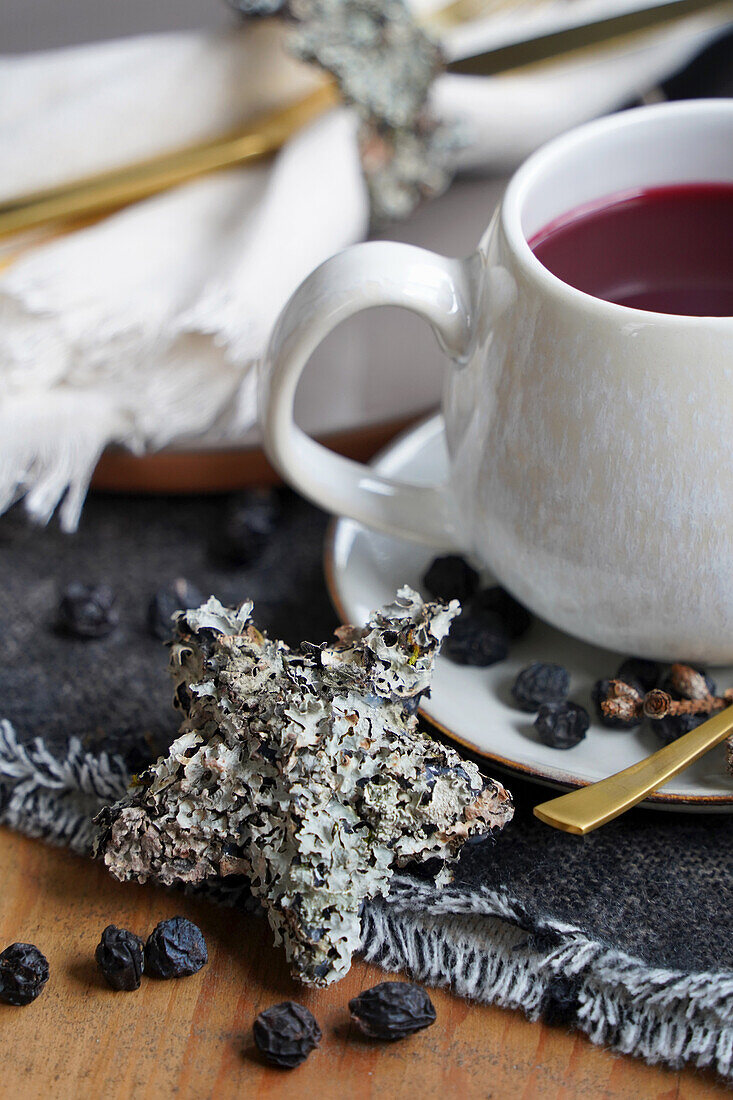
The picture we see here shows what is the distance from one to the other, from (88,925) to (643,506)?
0.44 meters

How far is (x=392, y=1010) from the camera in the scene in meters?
0.68

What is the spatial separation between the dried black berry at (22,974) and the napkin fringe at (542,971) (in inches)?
3.5

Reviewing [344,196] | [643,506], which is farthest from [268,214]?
[643,506]

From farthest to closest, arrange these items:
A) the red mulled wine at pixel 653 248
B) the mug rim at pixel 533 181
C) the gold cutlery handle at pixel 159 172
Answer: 1. the gold cutlery handle at pixel 159 172
2. the red mulled wine at pixel 653 248
3. the mug rim at pixel 533 181

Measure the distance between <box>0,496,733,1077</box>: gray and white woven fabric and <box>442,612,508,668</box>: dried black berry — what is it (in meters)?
0.09

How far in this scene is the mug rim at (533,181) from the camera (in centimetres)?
66

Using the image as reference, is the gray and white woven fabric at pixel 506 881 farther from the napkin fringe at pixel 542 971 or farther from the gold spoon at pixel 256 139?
the gold spoon at pixel 256 139

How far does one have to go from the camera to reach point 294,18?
1195 mm

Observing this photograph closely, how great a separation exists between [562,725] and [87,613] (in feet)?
1.35

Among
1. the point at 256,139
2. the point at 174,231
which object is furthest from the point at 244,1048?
the point at 256,139

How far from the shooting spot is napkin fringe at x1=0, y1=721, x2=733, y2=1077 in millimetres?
664

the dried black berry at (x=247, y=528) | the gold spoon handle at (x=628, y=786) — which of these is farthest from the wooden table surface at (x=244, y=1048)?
the dried black berry at (x=247, y=528)

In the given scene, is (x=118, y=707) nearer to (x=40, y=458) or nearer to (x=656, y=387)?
(x=40, y=458)

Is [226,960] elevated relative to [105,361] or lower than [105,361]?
lower
